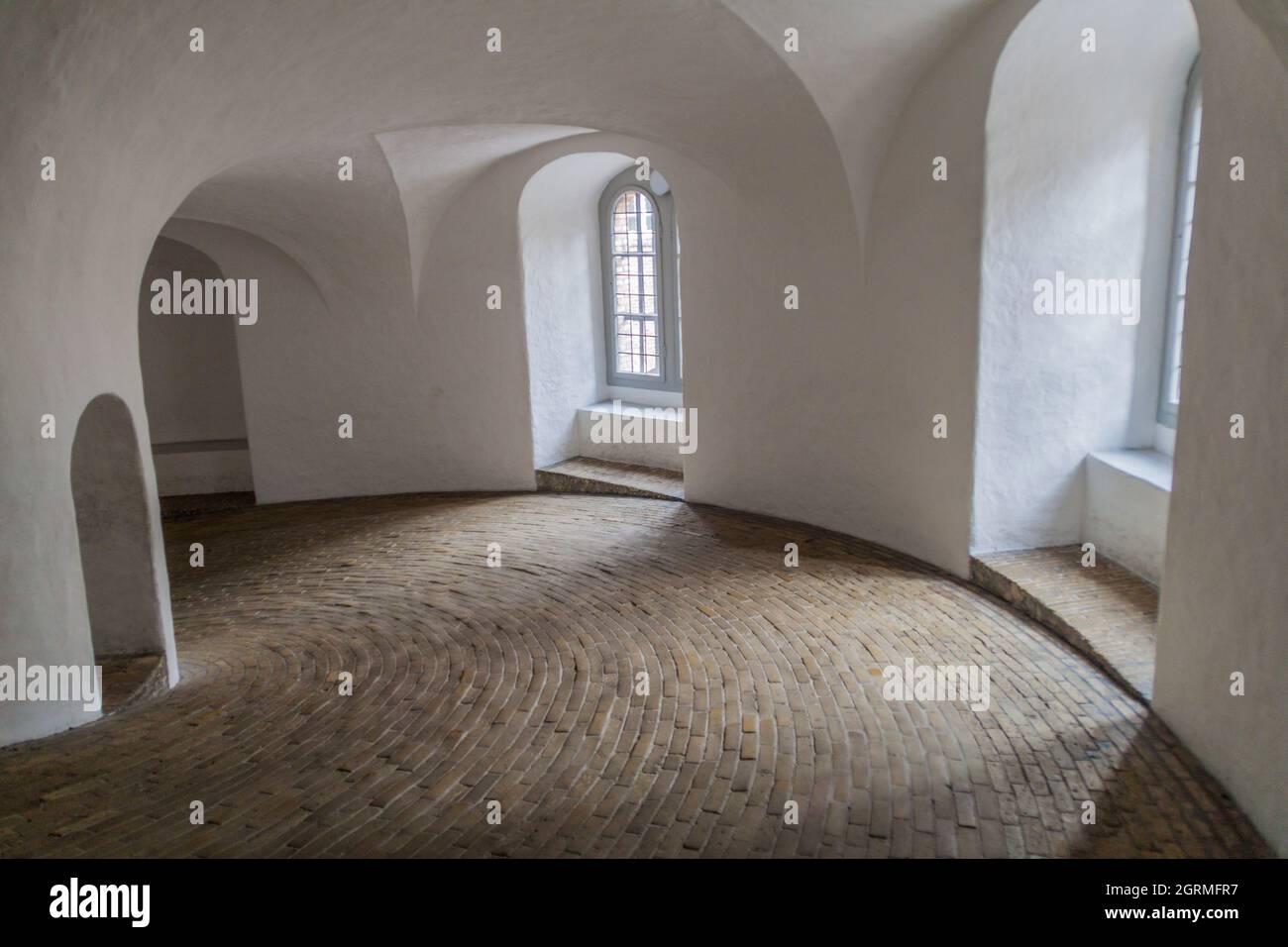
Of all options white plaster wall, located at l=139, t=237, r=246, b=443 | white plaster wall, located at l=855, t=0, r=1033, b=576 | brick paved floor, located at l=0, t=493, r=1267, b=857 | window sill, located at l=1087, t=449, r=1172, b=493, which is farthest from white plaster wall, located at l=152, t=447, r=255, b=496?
window sill, located at l=1087, t=449, r=1172, b=493

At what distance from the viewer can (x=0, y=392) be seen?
555 centimetres

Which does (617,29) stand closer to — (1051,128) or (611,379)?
(1051,128)

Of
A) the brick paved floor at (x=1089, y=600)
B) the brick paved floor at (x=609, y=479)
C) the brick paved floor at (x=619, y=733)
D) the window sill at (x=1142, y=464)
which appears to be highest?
the window sill at (x=1142, y=464)

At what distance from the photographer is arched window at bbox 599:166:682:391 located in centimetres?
1277

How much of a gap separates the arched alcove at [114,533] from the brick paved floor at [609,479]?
586 centimetres

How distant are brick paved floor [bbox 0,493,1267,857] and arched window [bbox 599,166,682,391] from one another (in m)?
4.16

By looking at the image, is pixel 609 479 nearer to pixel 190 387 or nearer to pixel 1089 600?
pixel 1089 600

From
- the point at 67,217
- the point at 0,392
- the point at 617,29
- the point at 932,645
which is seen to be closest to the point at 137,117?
the point at 67,217

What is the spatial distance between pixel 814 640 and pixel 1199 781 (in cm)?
269

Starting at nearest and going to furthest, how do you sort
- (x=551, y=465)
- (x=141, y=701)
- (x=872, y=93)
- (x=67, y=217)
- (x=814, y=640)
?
(x=67, y=217)
(x=141, y=701)
(x=814, y=640)
(x=872, y=93)
(x=551, y=465)

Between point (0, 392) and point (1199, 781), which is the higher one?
point (0, 392)

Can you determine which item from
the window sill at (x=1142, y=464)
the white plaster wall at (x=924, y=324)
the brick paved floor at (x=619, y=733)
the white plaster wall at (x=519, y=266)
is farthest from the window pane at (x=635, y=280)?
the window sill at (x=1142, y=464)

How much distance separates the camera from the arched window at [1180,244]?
7.86 meters

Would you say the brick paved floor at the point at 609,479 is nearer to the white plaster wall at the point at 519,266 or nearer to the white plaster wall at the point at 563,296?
the white plaster wall at the point at 563,296
